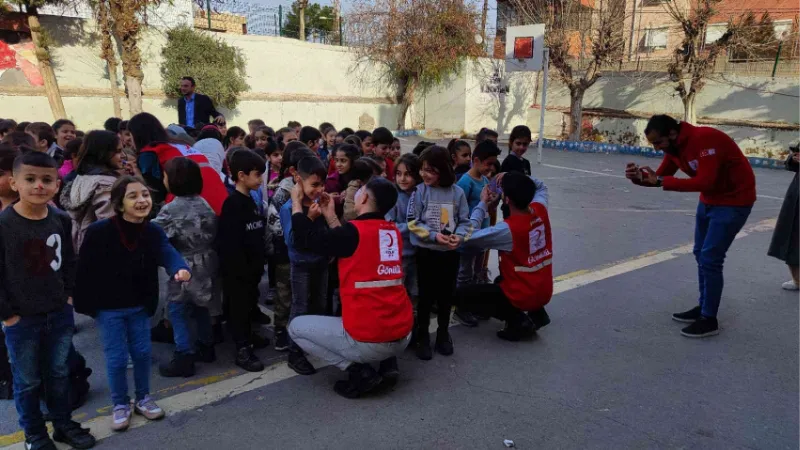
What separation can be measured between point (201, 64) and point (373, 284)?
52.7 ft

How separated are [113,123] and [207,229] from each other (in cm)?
415

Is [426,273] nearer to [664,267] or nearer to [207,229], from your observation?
[207,229]

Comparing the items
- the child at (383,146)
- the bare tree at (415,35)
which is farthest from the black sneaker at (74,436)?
the bare tree at (415,35)

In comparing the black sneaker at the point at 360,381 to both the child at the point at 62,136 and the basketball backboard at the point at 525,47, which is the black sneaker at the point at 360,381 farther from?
the basketball backboard at the point at 525,47

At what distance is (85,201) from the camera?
3.92 m

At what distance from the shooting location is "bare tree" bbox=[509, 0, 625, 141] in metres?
19.8

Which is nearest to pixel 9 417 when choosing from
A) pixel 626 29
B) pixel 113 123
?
pixel 113 123

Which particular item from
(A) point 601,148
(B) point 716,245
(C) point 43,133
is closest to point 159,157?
(C) point 43,133

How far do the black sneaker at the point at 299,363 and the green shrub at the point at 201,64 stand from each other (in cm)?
1510

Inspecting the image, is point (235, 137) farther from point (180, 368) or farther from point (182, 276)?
point (182, 276)

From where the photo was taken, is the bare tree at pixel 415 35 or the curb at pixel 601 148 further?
the bare tree at pixel 415 35

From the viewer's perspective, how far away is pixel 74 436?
2881mm

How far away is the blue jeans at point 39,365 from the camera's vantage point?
2752 mm

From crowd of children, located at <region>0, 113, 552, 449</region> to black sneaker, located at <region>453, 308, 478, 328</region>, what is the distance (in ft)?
0.07
